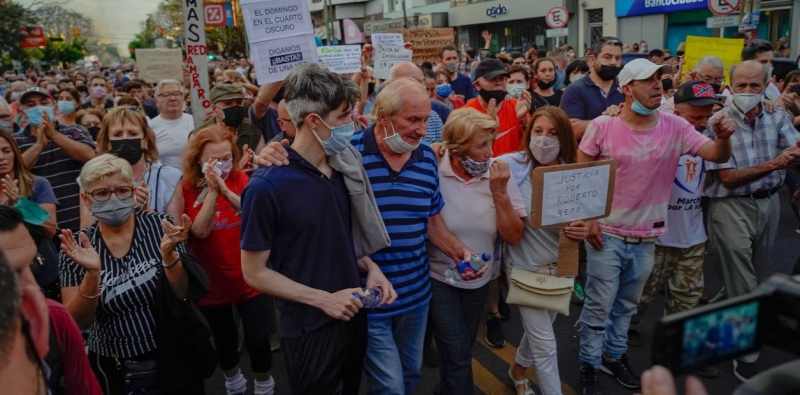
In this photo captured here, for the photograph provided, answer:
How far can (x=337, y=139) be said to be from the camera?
2.78 m

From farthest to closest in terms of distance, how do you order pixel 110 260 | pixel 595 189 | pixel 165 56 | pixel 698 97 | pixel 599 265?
1. pixel 165 56
2. pixel 698 97
3. pixel 599 265
4. pixel 595 189
5. pixel 110 260

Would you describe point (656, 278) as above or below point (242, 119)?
below

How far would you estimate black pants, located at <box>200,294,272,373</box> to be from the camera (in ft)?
12.7

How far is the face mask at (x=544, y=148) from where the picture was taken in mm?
3502

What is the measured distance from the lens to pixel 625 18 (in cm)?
2959

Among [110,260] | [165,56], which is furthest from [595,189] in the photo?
[165,56]

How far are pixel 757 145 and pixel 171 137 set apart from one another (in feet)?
15.8

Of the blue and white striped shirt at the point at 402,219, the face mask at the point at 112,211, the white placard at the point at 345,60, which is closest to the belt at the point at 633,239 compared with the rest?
the blue and white striped shirt at the point at 402,219

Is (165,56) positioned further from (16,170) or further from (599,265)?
(599,265)

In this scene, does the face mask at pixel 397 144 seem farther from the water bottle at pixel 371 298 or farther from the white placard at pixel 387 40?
the white placard at pixel 387 40

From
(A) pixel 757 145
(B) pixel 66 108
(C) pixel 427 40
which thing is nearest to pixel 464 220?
(A) pixel 757 145

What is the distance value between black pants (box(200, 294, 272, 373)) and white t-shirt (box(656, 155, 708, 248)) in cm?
277

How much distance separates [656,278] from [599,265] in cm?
98

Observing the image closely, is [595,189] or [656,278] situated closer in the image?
[595,189]
